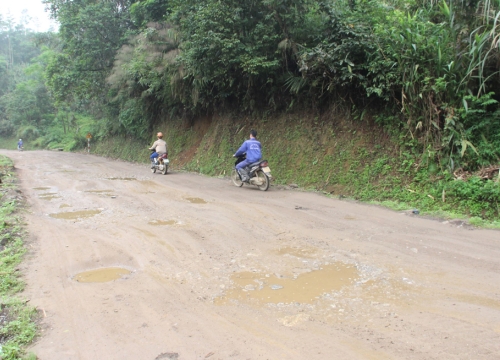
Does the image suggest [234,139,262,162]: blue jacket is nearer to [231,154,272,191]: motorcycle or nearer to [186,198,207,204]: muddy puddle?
[231,154,272,191]: motorcycle

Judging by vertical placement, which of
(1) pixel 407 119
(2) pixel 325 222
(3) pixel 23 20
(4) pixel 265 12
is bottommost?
(2) pixel 325 222

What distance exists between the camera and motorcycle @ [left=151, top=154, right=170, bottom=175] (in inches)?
582

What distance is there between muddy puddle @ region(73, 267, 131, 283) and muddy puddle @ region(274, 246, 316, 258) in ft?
7.01

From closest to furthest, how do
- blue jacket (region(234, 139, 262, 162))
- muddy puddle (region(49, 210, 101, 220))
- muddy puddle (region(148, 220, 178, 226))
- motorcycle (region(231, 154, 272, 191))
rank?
1. muddy puddle (region(148, 220, 178, 226))
2. muddy puddle (region(49, 210, 101, 220))
3. motorcycle (region(231, 154, 272, 191))
4. blue jacket (region(234, 139, 262, 162))

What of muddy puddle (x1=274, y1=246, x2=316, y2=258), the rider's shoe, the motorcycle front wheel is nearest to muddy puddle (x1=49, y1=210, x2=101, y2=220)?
muddy puddle (x1=274, y1=246, x2=316, y2=258)

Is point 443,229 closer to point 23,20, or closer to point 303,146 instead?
point 303,146

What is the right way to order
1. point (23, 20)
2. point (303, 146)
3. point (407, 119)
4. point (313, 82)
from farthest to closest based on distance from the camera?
point (23, 20) → point (303, 146) → point (313, 82) → point (407, 119)

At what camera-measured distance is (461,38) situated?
8797 mm

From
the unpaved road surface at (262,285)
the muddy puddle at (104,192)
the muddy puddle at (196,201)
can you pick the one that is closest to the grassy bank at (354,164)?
the unpaved road surface at (262,285)

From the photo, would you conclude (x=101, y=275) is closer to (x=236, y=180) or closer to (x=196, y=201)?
(x=196, y=201)

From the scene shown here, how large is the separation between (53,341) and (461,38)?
9971 mm

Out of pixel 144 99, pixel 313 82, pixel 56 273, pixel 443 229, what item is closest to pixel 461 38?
pixel 313 82

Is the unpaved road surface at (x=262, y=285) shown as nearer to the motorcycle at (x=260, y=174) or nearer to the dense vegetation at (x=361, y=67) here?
the dense vegetation at (x=361, y=67)

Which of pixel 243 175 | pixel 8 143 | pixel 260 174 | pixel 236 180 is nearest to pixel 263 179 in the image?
pixel 260 174
